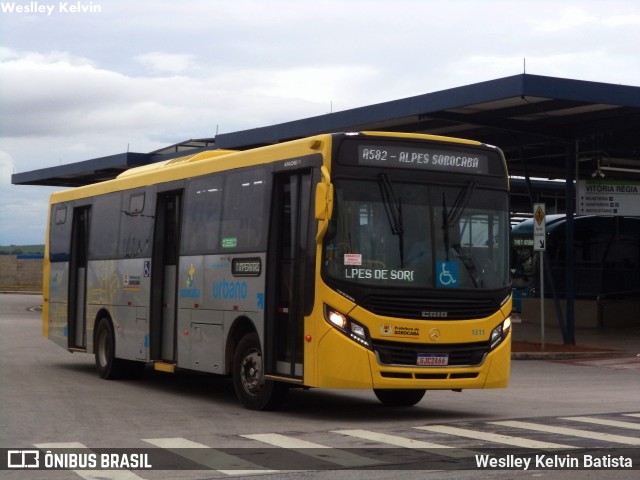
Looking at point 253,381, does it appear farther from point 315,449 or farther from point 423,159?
point 315,449

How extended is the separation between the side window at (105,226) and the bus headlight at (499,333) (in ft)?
24.0

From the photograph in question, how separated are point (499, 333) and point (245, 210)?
346cm

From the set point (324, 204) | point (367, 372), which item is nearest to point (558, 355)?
point (367, 372)

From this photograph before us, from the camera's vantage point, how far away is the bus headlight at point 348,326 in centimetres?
1288

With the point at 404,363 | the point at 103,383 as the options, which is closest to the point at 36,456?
the point at 404,363

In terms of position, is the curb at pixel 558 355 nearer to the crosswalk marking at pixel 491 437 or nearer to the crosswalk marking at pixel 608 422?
the crosswalk marking at pixel 608 422

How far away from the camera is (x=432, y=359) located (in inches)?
521

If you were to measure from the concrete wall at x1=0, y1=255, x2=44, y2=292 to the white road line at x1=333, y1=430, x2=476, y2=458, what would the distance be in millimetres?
85639

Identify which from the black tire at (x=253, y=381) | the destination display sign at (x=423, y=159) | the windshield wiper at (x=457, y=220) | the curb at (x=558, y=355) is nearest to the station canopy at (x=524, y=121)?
the curb at (x=558, y=355)

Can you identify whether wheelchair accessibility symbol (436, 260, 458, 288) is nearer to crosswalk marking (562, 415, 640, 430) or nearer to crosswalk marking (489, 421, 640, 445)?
crosswalk marking (489, 421, 640, 445)

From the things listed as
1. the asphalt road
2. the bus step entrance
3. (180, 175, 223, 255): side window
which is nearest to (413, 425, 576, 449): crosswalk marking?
the asphalt road

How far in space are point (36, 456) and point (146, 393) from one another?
662cm

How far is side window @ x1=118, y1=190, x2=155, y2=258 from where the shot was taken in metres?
17.5

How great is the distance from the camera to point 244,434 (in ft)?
39.0
